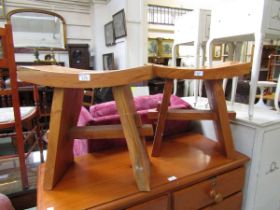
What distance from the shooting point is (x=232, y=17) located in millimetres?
1031

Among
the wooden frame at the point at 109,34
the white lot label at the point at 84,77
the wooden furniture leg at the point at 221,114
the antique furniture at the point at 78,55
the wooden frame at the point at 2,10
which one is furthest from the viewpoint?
the antique furniture at the point at 78,55

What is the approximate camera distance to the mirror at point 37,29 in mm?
3359

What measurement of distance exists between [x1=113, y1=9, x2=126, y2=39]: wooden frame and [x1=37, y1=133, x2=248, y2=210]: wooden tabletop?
91.4 inches

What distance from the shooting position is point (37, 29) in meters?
3.52

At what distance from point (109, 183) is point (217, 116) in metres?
0.53

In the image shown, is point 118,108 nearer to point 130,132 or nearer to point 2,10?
point 130,132

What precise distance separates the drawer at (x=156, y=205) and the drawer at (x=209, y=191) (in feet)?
0.12

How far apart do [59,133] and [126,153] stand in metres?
0.39

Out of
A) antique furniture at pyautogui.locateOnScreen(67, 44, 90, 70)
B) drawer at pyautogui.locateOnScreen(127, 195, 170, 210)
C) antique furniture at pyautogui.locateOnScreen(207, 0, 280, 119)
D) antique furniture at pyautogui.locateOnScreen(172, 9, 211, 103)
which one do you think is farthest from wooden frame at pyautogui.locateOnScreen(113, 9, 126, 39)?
drawer at pyautogui.locateOnScreen(127, 195, 170, 210)

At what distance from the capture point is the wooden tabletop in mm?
631

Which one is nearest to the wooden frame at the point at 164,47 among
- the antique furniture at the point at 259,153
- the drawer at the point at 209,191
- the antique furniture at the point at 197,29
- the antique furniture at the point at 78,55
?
the antique furniture at the point at 78,55

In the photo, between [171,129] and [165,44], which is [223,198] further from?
[165,44]

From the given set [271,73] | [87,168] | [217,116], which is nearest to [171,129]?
[217,116]

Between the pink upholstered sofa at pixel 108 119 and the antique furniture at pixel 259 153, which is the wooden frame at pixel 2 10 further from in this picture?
the antique furniture at pixel 259 153
